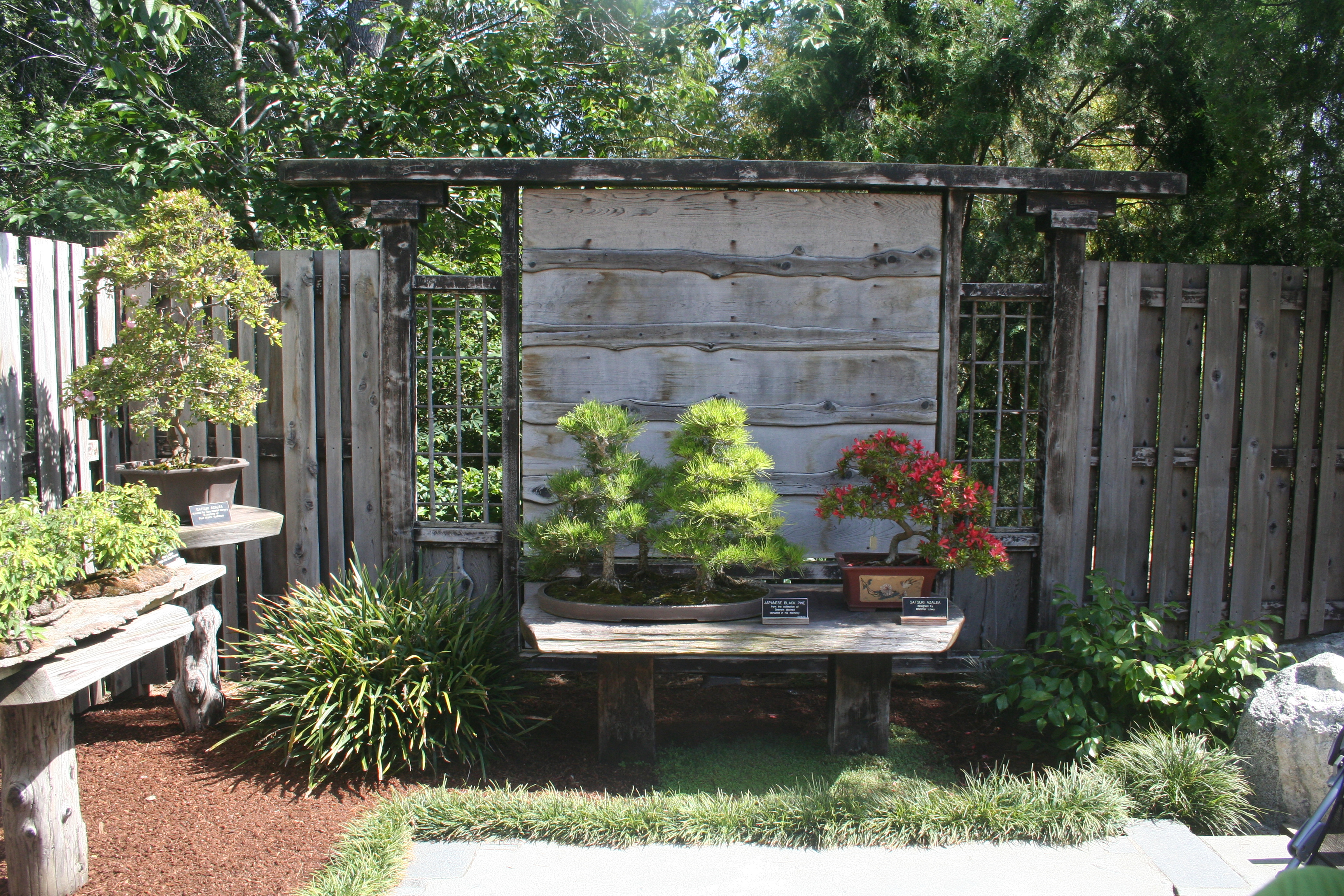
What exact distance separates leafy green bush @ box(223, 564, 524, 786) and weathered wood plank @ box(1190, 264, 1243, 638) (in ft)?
10.6

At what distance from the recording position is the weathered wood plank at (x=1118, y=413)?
4055 mm

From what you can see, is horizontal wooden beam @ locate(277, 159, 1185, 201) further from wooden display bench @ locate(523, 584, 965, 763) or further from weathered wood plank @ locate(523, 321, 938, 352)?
wooden display bench @ locate(523, 584, 965, 763)

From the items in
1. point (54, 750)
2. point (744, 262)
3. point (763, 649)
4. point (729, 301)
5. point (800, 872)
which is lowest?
point (800, 872)

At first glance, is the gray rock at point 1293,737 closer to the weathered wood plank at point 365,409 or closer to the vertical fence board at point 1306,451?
the vertical fence board at point 1306,451

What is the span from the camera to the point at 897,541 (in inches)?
141

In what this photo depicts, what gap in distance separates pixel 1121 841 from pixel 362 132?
21.3ft

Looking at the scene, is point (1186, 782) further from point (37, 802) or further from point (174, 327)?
point (174, 327)

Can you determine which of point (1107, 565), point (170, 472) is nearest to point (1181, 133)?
point (1107, 565)

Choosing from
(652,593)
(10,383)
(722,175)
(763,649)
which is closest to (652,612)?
(652,593)

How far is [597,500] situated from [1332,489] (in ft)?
11.5

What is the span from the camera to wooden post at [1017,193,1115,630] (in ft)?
13.1

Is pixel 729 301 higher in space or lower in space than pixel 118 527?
higher

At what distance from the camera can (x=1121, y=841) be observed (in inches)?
114

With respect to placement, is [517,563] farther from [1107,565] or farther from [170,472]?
[1107,565]
